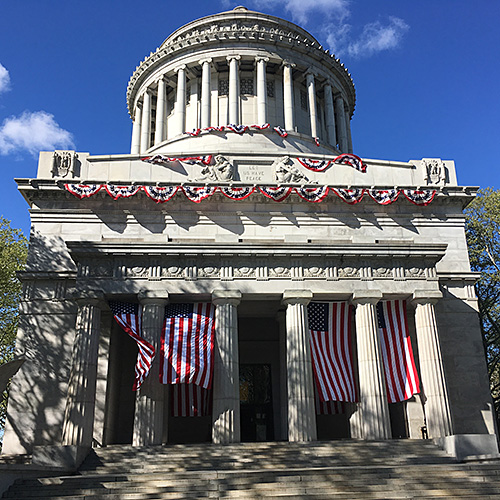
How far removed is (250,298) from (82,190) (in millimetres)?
10422

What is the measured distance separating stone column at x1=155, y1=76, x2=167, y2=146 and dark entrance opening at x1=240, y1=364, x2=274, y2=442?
1971 cm

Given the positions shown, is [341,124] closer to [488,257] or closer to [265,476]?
[488,257]

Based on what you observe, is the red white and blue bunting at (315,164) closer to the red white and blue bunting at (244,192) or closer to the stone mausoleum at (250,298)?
the stone mausoleum at (250,298)

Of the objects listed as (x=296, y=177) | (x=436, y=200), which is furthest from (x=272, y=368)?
(x=436, y=200)

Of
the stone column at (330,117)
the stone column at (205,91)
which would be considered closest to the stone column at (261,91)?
the stone column at (205,91)

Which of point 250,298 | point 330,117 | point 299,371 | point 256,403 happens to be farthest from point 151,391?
point 330,117

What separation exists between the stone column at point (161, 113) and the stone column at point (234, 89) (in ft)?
17.7

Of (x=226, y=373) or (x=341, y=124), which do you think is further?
(x=341, y=124)

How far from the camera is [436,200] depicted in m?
29.5

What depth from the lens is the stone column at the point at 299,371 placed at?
70.8ft

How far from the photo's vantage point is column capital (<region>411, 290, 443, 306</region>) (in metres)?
23.9

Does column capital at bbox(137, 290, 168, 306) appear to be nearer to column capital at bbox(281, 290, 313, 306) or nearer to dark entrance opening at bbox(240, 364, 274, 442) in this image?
column capital at bbox(281, 290, 313, 306)

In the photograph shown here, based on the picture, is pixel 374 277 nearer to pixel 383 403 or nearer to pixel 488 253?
pixel 383 403

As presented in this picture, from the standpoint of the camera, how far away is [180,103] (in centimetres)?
4109
